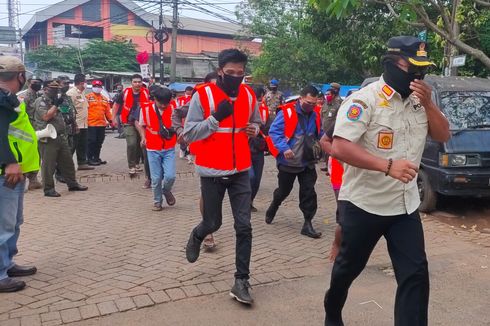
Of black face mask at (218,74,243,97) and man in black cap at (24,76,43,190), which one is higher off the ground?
black face mask at (218,74,243,97)

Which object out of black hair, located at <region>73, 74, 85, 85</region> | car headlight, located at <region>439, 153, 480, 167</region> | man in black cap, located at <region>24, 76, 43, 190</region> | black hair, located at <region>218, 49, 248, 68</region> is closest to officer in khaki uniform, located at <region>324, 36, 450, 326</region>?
black hair, located at <region>218, 49, 248, 68</region>

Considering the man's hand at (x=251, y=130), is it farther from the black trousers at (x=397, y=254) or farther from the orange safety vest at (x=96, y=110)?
the orange safety vest at (x=96, y=110)

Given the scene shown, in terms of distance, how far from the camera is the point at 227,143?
4344 millimetres

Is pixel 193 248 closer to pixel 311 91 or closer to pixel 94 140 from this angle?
pixel 311 91

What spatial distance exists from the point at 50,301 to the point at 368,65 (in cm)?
1291

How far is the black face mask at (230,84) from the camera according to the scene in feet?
14.2

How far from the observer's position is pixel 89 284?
15.0ft

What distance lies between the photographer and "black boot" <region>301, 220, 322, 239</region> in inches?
245

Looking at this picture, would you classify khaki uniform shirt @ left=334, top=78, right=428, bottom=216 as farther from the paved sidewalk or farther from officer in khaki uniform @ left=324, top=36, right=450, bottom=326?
the paved sidewalk

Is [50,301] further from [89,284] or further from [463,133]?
[463,133]

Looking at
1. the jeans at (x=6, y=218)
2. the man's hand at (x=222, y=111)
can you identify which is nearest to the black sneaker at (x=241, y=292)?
the man's hand at (x=222, y=111)

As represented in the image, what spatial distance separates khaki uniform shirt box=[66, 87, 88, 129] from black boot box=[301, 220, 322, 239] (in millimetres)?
6334

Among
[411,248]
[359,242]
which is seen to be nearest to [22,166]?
[359,242]

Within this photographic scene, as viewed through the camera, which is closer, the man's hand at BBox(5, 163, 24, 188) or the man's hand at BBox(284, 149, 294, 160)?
the man's hand at BBox(5, 163, 24, 188)
